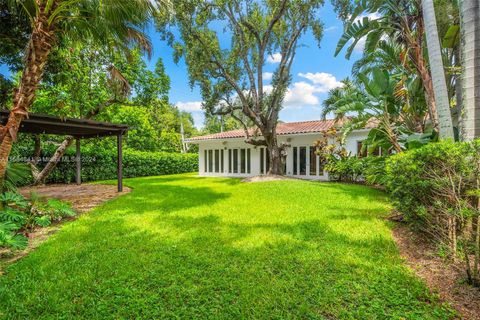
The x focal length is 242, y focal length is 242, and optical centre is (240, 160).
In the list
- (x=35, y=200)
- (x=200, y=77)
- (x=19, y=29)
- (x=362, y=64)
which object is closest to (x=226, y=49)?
(x=200, y=77)

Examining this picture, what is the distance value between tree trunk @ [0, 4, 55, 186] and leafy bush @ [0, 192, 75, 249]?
0.66 m

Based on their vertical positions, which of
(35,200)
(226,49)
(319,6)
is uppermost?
(319,6)

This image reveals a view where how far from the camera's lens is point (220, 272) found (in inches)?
155

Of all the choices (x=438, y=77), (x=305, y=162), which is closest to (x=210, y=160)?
(x=305, y=162)

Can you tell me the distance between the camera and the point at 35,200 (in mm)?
6824

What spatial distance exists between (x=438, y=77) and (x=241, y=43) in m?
12.2

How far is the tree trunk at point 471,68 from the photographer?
3.96 meters

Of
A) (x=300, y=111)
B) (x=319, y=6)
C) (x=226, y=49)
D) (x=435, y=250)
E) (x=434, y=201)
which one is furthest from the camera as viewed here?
(x=300, y=111)

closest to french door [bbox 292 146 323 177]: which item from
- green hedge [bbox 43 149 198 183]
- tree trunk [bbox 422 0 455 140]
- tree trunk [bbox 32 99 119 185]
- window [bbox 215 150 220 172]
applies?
window [bbox 215 150 220 172]

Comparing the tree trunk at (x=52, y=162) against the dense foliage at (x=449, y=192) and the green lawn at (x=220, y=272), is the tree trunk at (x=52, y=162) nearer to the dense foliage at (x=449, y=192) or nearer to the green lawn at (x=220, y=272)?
the green lawn at (x=220, y=272)

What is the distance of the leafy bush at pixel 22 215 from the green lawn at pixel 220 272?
463 mm

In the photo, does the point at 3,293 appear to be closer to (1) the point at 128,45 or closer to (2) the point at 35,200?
(2) the point at 35,200

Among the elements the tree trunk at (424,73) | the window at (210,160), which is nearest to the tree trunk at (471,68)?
the tree trunk at (424,73)

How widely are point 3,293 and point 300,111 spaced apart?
28.8 meters
